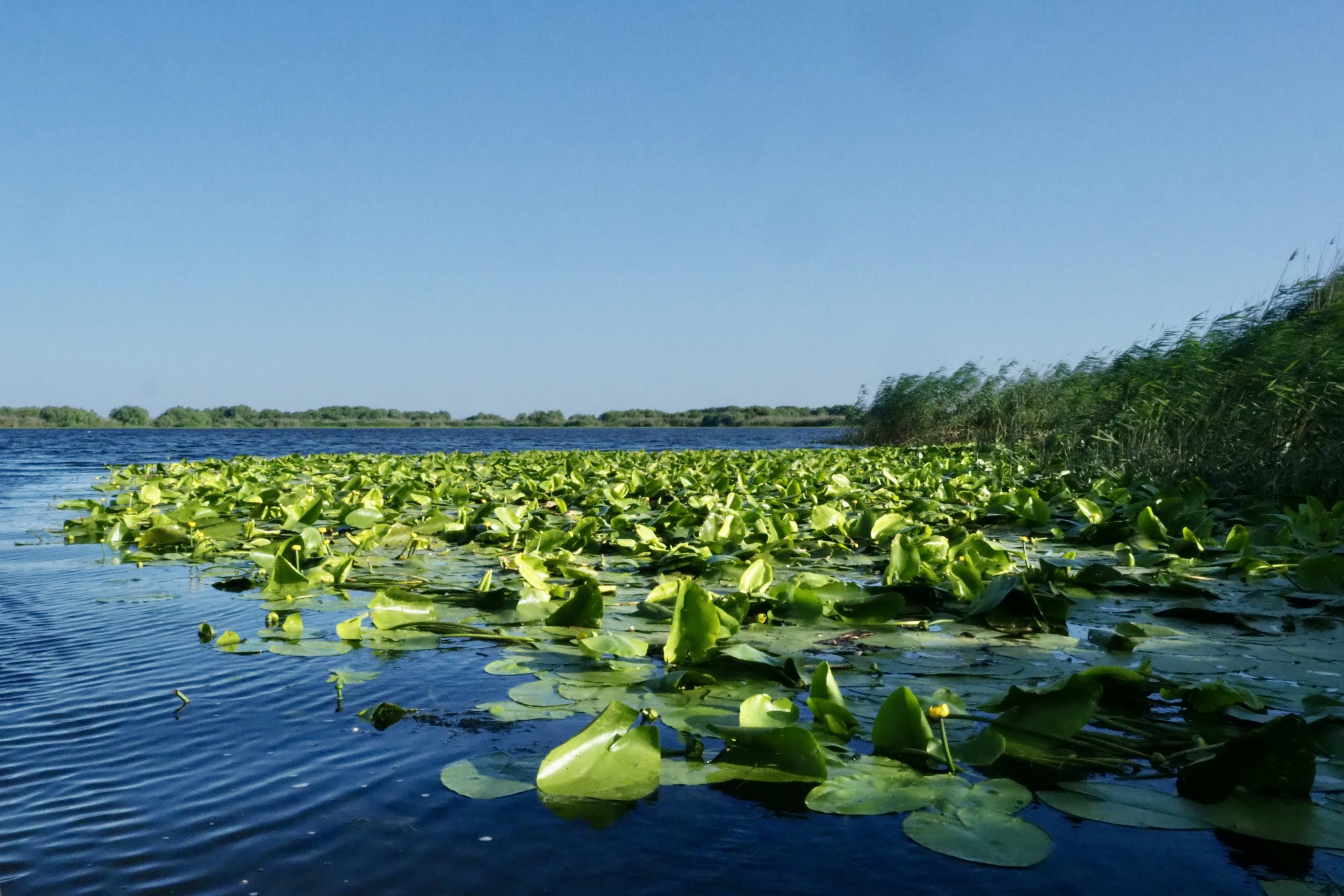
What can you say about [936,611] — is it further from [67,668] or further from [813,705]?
[67,668]

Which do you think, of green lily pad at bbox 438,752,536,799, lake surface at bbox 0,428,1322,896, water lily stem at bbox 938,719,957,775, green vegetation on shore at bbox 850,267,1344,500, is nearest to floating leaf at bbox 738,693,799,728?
lake surface at bbox 0,428,1322,896

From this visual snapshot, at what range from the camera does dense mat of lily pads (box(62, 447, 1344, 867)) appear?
1385mm

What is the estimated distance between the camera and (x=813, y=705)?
162 centimetres

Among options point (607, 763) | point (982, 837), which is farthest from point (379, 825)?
point (982, 837)

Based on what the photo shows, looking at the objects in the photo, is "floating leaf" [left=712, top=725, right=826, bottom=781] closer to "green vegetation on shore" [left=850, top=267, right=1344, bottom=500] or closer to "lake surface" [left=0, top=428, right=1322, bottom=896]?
"lake surface" [left=0, top=428, right=1322, bottom=896]

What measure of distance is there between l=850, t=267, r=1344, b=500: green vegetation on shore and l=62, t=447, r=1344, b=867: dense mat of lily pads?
2.54ft

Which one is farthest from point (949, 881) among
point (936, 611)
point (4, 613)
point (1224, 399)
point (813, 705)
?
point (1224, 399)

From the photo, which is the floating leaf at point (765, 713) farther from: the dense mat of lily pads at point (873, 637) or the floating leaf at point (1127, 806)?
the floating leaf at point (1127, 806)

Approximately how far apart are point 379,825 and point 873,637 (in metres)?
1.56

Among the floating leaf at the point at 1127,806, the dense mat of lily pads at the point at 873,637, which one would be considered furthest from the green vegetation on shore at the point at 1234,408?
the floating leaf at the point at 1127,806

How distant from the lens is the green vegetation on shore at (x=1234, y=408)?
19.3 ft

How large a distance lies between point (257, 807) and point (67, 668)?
4.16ft

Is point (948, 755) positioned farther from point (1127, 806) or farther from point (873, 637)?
point (873, 637)

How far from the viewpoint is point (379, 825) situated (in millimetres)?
1318
